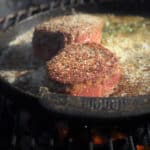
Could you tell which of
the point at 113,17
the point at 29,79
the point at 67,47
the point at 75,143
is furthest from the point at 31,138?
the point at 113,17

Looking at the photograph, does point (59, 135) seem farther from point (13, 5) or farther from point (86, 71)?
point (13, 5)

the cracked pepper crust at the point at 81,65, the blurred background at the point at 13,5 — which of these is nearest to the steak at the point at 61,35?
the cracked pepper crust at the point at 81,65

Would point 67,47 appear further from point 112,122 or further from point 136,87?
point 112,122

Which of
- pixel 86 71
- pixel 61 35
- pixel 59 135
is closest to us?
pixel 86 71

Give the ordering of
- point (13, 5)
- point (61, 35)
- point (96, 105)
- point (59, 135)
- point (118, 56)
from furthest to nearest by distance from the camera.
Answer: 1. point (13, 5)
2. point (118, 56)
3. point (61, 35)
4. point (59, 135)
5. point (96, 105)

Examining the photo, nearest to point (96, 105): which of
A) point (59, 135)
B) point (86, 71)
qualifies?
point (86, 71)

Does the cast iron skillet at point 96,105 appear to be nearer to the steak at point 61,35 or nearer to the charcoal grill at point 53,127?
the charcoal grill at point 53,127

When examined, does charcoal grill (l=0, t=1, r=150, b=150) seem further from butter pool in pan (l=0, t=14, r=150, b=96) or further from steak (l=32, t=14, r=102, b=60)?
steak (l=32, t=14, r=102, b=60)

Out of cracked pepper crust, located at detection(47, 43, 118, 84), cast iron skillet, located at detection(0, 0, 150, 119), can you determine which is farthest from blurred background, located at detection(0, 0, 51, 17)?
cast iron skillet, located at detection(0, 0, 150, 119)

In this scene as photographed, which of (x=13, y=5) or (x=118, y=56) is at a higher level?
(x=13, y=5)
